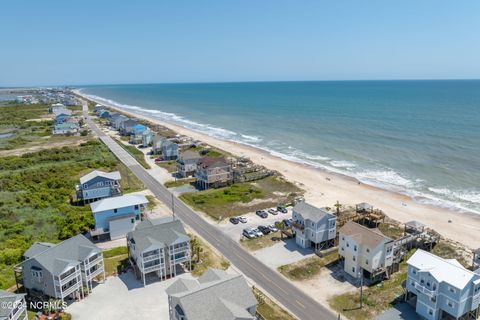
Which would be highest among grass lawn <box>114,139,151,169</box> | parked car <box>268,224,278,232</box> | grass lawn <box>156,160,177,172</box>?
grass lawn <box>114,139,151,169</box>

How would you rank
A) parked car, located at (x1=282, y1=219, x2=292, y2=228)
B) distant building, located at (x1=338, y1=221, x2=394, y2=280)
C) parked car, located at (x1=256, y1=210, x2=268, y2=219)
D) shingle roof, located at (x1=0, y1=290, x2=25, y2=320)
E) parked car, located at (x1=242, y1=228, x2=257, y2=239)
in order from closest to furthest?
shingle roof, located at (x1=0, y1=290, x2=25, y2=320)
distant building, located at (x1=338, y1=221, x2=394, y2=280)
parked car, located at (x1=242, y1=228, x2=257, y2=239)
parked car, located at (x1=282, y1=219, x2=292, y2=228)
parked car, located at (x1=256, y1=210, x2=268, y2=219)

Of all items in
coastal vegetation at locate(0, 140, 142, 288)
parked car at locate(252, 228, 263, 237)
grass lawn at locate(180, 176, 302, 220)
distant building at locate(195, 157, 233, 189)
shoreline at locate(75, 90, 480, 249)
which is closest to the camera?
coastal vegetation at locate(0, 140, 142, 288)

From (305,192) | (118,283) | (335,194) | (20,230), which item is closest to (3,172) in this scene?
(20,230)

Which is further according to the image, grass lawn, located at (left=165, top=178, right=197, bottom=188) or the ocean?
the ocean

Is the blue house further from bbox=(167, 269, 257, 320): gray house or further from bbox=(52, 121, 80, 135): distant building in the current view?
bbox=(52, 121, 80, 135): distant building

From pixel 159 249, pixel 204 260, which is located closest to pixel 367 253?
pixel 204 260

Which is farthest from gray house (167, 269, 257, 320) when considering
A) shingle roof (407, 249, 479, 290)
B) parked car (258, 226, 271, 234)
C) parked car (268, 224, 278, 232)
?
parked car (268, 224, 278, 232)

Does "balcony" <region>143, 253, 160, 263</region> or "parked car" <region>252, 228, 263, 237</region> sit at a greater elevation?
"balcony" <region>143, 253, 160, 263</region>

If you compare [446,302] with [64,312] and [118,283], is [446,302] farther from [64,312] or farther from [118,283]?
[64,312]
